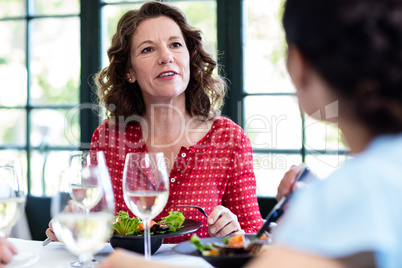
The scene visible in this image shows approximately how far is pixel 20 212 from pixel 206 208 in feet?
2.97

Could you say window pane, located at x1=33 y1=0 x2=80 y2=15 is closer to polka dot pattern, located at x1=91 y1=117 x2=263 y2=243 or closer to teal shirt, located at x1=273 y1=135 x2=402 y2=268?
polka dot pattern, located at x1=91 y1=117 x2=263 y2=243

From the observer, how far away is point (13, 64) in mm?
3584

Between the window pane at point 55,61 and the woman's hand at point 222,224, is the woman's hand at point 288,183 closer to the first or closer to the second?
the woman's hand at point 222,224

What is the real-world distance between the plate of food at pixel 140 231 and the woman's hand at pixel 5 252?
26cm

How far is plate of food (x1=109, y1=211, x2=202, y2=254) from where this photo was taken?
1180 mm

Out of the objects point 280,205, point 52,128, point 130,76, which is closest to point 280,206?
point 280,205

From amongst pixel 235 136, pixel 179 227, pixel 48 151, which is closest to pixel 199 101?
pixel 235 136

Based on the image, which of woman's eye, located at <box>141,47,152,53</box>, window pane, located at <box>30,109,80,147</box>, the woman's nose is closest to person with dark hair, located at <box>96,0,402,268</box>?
the woman's nose

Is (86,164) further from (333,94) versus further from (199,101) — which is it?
(199,101)

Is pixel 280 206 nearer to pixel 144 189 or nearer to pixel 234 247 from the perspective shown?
pixel 234 247

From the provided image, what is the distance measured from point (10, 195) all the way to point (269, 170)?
2.26 meters

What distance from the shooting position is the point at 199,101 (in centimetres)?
209

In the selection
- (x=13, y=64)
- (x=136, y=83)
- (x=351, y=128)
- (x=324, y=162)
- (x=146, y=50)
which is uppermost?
(x=13, y=64)

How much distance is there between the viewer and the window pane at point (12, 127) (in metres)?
3.55
